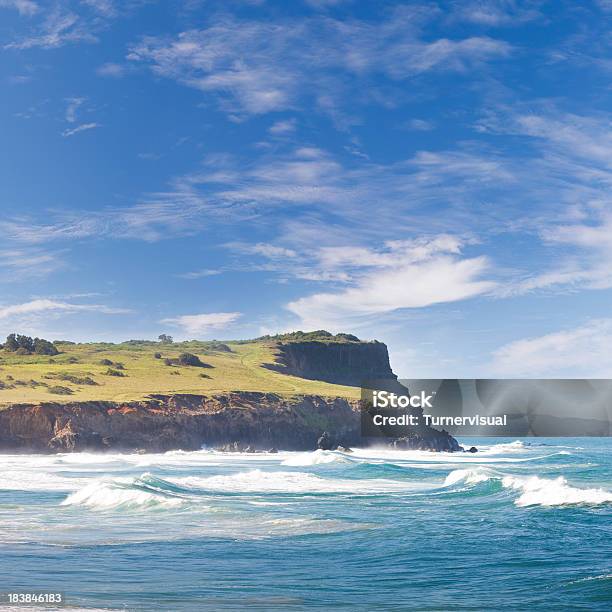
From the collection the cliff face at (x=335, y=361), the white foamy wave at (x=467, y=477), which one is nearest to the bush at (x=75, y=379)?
the cliff face at (x=335, y=361)

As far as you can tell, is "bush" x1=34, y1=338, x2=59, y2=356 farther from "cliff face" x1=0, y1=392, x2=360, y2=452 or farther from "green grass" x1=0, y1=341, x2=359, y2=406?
"cliff face" x1=0, y1=392, x2=360, y2=452

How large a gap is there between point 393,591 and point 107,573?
707 centimetres

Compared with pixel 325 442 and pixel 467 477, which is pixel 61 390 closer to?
pixel 325 442

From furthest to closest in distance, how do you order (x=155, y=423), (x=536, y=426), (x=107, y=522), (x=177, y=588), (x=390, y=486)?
(x=536, y=426) → (x=155, y=423) → (x=390, y=486) → (x=107, y=522) → (x=177, y=588)

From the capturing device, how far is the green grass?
98.5 m

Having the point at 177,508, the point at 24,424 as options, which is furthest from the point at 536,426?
the point at 177,508

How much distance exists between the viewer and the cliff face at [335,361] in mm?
167375

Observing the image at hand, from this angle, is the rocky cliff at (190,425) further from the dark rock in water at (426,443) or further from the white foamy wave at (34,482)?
the white foamy wave at (34,482)

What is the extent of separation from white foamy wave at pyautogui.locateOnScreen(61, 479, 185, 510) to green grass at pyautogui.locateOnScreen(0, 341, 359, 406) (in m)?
54.2

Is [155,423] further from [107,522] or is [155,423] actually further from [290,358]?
[290,358]

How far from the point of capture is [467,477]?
48156 millimetres

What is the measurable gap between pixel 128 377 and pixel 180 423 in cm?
2507

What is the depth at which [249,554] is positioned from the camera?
73.7 ft

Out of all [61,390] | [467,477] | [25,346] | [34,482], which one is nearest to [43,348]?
[25,346]
